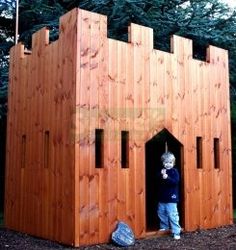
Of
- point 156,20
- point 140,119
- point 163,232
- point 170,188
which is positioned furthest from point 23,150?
point 156,20

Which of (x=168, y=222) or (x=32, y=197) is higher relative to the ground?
(x=32, y=197)

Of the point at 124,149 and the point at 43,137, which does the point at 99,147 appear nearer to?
the point at 124,149

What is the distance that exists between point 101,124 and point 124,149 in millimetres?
718

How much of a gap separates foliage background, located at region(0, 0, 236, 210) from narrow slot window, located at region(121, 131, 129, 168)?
4.42m

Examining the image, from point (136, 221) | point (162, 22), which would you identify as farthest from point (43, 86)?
point (162, 22)

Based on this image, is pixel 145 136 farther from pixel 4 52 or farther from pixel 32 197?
pixel 4 52

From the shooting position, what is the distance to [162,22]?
11.1 meters

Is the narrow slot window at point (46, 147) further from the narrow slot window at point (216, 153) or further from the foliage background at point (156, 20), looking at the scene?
the foliage background at point (156, 20)

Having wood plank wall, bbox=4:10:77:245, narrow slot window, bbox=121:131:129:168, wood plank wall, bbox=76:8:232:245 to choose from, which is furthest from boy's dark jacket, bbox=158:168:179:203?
wood plank wall, bbox=4:10:77:245

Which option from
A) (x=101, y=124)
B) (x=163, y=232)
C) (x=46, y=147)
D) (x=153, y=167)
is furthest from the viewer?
(x=153, y=167)

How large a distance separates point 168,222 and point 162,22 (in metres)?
5.64

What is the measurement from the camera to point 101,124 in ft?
22.1

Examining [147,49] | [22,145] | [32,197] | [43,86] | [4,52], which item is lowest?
[32,197]

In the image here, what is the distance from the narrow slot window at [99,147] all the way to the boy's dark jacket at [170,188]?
124cm
